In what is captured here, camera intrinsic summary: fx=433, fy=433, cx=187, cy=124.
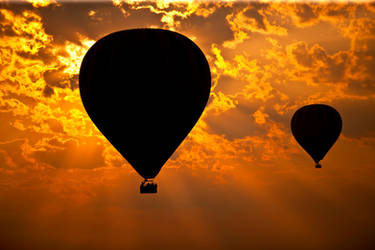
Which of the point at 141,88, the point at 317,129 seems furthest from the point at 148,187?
the point at 317,129

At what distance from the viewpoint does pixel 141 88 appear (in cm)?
1734

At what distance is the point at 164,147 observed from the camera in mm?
17578

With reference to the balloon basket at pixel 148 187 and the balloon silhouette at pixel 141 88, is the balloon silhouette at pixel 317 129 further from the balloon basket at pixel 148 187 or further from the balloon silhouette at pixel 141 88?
the balloon basket at pixel 148 187

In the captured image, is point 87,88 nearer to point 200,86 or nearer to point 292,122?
point 200,86

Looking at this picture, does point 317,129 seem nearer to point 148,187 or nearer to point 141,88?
point 141,88

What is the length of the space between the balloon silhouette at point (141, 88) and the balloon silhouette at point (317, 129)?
58.2 ft

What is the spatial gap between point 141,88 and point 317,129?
19.4 meters

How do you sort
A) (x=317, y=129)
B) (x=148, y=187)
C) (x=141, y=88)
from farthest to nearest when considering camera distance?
(x=317, y=129)
(x=141, y=88)
(x=148, y=187)

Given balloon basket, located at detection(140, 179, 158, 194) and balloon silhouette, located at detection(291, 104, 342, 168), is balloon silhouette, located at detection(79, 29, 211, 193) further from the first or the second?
balloon silhouette, located at detection(291, 104, 342, 168)

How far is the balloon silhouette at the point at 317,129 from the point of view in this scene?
32.8 meters

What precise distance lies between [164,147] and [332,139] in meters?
19.8

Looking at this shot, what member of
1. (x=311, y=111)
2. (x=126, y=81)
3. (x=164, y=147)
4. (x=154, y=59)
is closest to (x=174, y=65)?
(x=154, y=59)

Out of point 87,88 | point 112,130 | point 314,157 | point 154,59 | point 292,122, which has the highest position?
point 154,59

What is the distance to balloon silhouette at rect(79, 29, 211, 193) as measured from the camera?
1731 centimetres
